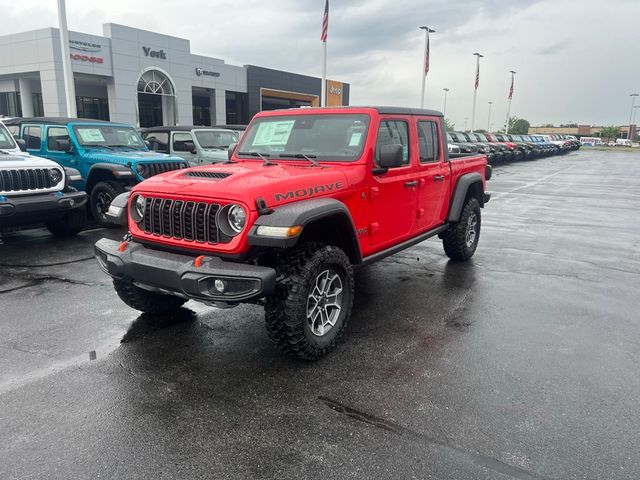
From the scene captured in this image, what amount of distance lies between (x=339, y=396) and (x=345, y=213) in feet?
4.72

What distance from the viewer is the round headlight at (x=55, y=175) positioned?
744 cm

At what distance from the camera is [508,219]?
10.9 meters

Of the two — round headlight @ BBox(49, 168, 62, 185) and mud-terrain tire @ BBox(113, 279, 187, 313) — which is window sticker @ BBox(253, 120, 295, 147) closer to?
mud-terrain tire @ BBox(113, 279, 187, 313)

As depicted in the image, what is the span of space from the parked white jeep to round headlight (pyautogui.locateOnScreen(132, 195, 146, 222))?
3526mm

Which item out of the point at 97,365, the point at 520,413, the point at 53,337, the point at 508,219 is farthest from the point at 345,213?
the point at 508,219

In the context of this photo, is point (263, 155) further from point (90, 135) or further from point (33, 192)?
point (90, 135)

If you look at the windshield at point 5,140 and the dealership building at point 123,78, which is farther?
the dealership building at point 123,78

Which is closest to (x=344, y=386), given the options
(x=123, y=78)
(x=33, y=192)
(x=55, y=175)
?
(x=33, y=192)

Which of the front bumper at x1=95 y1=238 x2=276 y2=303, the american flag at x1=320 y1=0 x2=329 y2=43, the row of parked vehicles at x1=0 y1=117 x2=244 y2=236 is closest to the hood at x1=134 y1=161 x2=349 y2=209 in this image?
the front bumper at x1=95 y1=238 x2=276 y2=303

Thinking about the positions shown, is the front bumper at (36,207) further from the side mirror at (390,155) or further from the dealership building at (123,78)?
the dealership building at (123,78)

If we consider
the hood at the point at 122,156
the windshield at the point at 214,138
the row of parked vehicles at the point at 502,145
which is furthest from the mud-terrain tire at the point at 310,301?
the row of parked vehicles at the point at 502,145

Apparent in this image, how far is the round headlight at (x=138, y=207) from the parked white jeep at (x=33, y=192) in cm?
353

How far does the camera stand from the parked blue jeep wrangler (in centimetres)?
877

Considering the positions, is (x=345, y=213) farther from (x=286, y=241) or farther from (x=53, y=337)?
(x=53, y=337)
